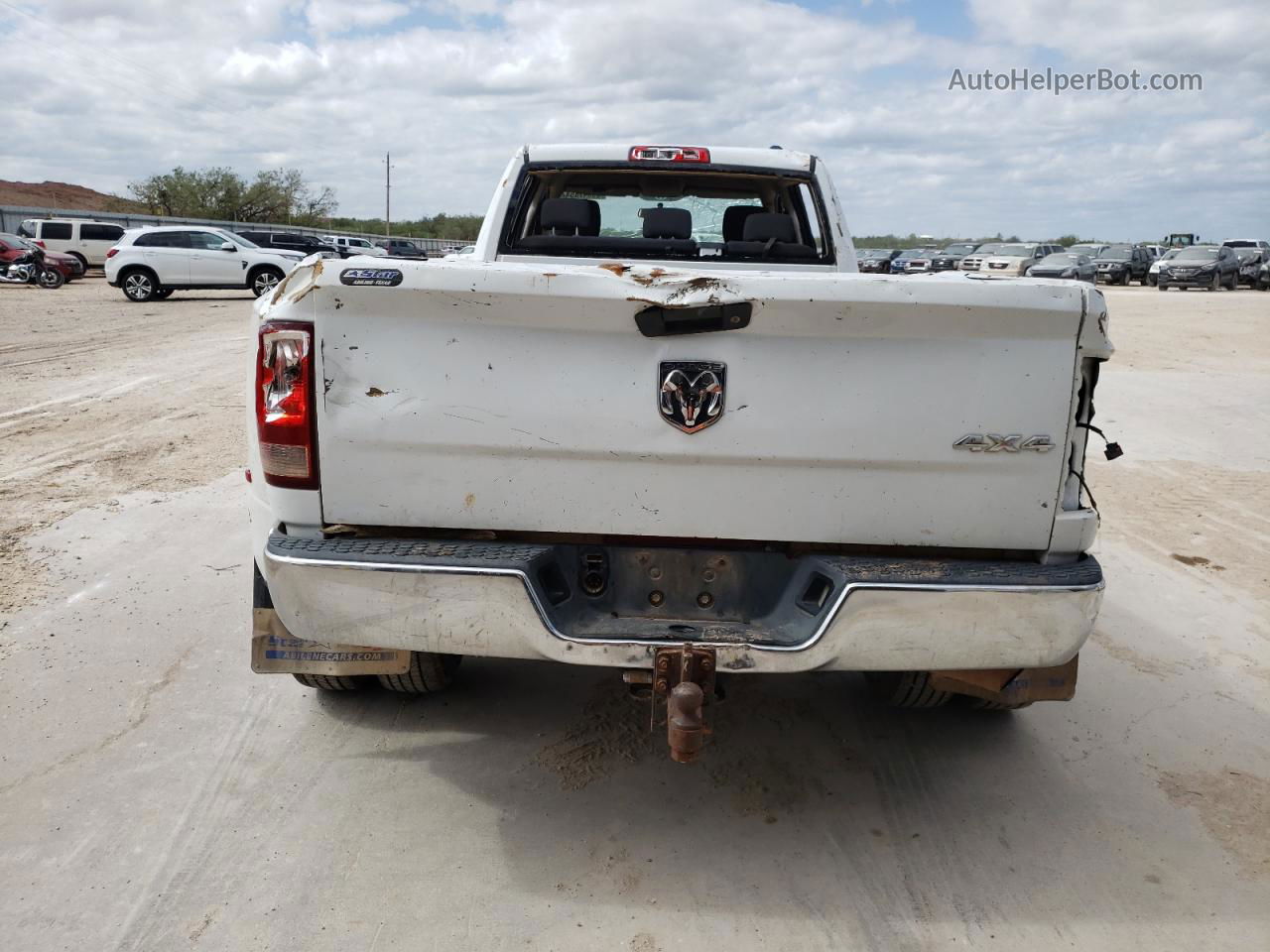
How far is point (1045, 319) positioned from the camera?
8.62 ft

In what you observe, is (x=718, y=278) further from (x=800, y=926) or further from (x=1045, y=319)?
(x=800, y=926)

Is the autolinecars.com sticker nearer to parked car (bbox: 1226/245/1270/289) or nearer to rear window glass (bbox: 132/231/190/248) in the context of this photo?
rear window glass (bbox: 132/231/190/248)

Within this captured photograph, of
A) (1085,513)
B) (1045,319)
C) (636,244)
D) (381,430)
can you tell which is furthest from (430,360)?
(636,244)

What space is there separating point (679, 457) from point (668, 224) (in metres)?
2.28

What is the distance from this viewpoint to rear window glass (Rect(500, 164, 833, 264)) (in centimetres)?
469

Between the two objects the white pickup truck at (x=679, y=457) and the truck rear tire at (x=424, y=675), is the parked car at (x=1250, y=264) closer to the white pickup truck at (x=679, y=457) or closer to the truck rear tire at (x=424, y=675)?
the white pickup truck at (x=679, y=457)

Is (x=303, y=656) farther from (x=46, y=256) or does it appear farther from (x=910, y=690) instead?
(x=46, y=256)

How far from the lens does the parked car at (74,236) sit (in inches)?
1220

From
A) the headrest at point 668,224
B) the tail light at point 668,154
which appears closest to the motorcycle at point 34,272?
the tail light at point 668,154

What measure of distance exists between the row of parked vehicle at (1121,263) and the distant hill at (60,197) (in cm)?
5251

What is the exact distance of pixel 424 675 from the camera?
144 inches

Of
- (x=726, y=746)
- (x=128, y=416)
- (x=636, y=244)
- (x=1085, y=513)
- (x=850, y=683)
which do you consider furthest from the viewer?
(x=128, y=416)

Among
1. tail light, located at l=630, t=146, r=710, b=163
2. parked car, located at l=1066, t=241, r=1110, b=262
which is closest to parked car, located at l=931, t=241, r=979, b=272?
parked car, located at l=1066, t=241, r=1110, b=262

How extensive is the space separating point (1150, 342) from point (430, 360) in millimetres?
16901
